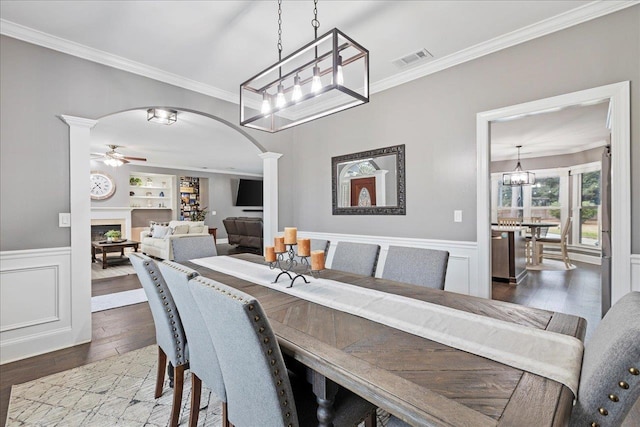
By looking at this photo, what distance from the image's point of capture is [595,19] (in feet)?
7.29

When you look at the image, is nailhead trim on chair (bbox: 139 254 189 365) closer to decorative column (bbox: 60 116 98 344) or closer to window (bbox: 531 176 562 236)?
decorative column (bbox: 60 116 98 344)

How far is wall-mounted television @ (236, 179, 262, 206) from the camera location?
11.2 meters

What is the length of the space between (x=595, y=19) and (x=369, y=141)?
6.84 ft

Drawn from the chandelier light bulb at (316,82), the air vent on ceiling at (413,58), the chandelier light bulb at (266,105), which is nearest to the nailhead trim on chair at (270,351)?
the chandelier light bulb at (316,82)

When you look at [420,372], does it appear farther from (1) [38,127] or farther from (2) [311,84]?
(1) [38,127]

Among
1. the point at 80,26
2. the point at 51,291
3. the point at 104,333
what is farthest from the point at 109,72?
the point at 104,333

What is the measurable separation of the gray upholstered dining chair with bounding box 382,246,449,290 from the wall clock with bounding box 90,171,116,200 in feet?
28.7

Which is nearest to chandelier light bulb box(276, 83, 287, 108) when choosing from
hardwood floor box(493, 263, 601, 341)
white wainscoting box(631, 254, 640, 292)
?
white wainscoting box(631, 254, 640, 292)

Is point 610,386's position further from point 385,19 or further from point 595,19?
point 595,19

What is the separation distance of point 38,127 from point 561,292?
6325mm

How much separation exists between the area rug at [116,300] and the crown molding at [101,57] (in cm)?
273

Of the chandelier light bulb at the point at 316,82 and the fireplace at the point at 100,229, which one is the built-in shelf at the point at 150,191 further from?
the chandelier light bulb at the point at 316,82

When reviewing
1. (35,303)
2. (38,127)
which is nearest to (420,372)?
(35,303)

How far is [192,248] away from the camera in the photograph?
3041mm
